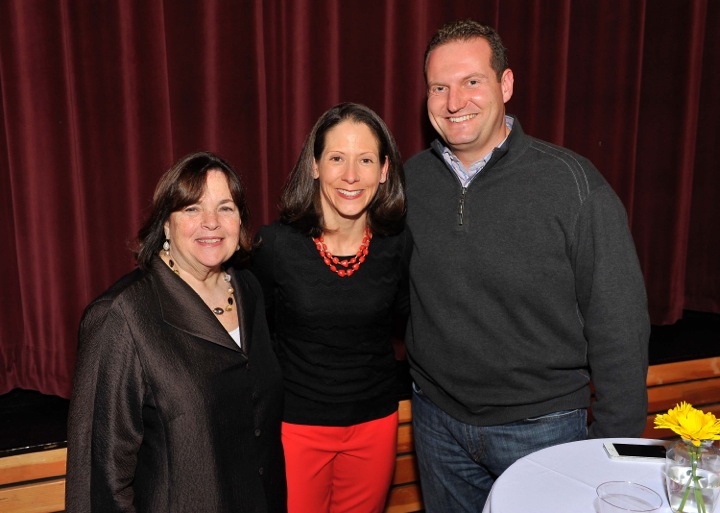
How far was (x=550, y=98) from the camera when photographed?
3092mm

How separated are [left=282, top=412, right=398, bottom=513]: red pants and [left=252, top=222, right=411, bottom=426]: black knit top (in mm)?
38

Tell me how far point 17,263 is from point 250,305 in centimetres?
122

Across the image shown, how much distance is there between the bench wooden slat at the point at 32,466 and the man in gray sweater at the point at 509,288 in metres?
1.28

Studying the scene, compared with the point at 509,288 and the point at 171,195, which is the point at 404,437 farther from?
the point at 171,195

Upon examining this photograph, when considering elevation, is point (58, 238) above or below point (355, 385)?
above

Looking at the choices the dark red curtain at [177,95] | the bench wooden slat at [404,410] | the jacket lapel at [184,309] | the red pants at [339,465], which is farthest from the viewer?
the bench wooden slat at [404,410]

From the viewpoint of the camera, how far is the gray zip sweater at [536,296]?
1598mm

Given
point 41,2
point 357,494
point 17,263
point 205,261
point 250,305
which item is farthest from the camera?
point 17,263

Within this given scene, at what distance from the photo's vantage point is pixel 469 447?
1777 millimetres

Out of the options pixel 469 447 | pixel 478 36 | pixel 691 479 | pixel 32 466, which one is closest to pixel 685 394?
pixel 469 447

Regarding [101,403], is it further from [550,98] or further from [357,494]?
[550,98]

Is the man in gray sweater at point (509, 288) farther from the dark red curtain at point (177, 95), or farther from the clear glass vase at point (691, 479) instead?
the dark red curtain at point (177, 95)

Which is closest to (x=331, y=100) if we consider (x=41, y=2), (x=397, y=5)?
(x=397, y=5)

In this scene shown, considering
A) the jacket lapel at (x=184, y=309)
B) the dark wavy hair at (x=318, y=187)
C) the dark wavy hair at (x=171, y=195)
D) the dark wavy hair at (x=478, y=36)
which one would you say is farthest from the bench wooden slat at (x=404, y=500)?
the dark wavy hair at (x=478, y=36)
